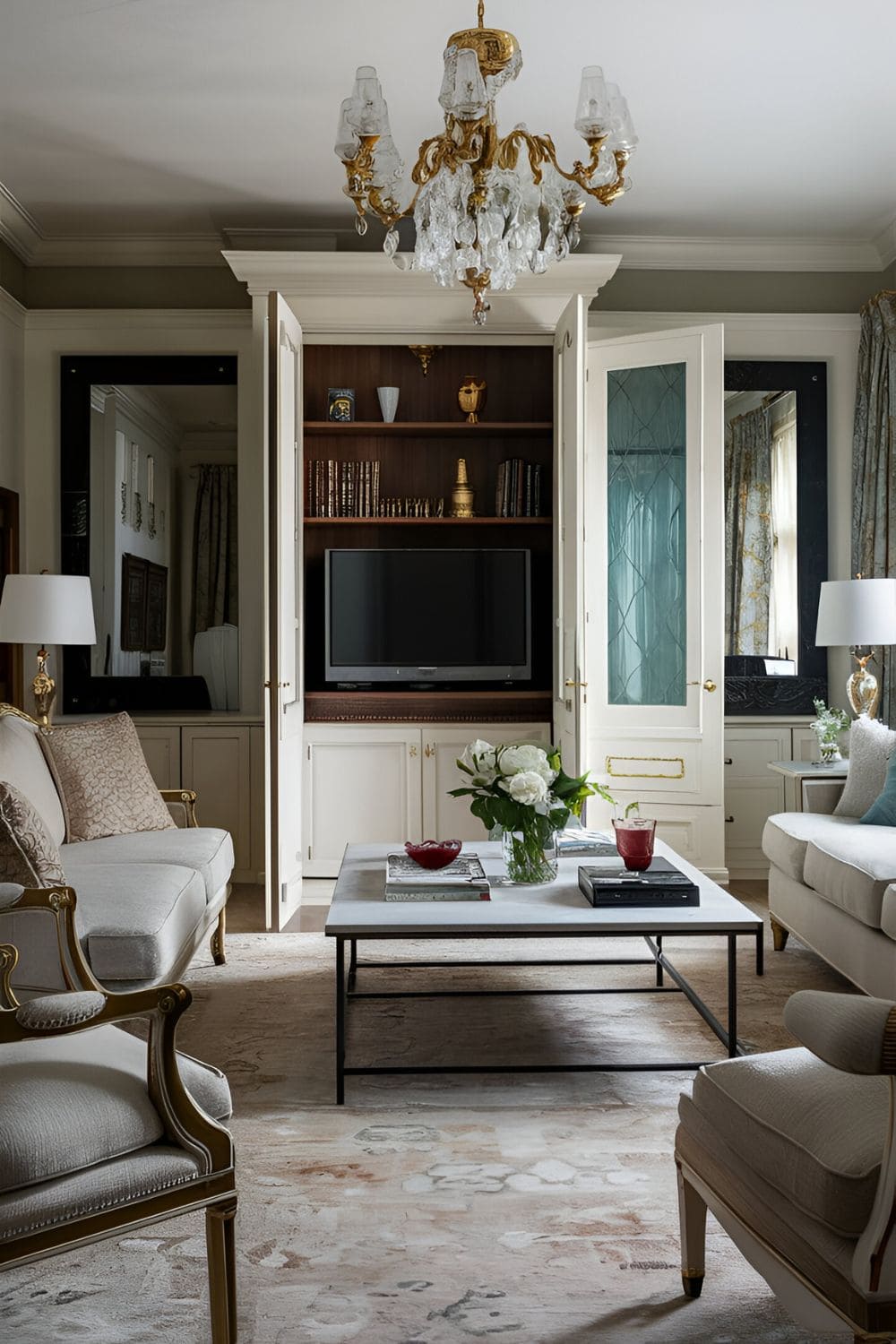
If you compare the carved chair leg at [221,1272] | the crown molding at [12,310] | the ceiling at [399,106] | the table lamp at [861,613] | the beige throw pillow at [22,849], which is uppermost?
the ceiling at [399,106]

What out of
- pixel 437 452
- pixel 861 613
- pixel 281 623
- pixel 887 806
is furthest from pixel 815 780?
pixel 437 452

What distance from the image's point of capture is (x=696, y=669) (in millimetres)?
5000

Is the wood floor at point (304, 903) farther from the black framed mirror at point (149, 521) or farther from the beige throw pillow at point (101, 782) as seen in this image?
the black framed mirror at point (149, 521)

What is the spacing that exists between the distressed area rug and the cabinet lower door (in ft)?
5.00

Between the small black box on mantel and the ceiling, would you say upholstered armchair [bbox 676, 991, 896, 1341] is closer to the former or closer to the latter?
the small black box on mantel

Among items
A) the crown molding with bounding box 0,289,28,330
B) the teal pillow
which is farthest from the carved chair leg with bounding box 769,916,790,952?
the crown molding with bounding box 0,289,28,330

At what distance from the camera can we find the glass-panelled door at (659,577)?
4.98 meters

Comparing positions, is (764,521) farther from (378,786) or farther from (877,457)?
(378,786)

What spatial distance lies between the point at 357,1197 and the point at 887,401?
167 inches

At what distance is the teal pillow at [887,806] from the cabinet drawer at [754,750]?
157cm

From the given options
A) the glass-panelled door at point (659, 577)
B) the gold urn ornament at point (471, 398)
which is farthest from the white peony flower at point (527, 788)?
the gold urn ornament at point (471, 398)

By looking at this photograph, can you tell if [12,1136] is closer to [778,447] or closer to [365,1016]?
[365,1016]

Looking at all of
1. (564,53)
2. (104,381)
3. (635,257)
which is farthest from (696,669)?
(104,381)

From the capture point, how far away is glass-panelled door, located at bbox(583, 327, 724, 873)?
4.98 m
